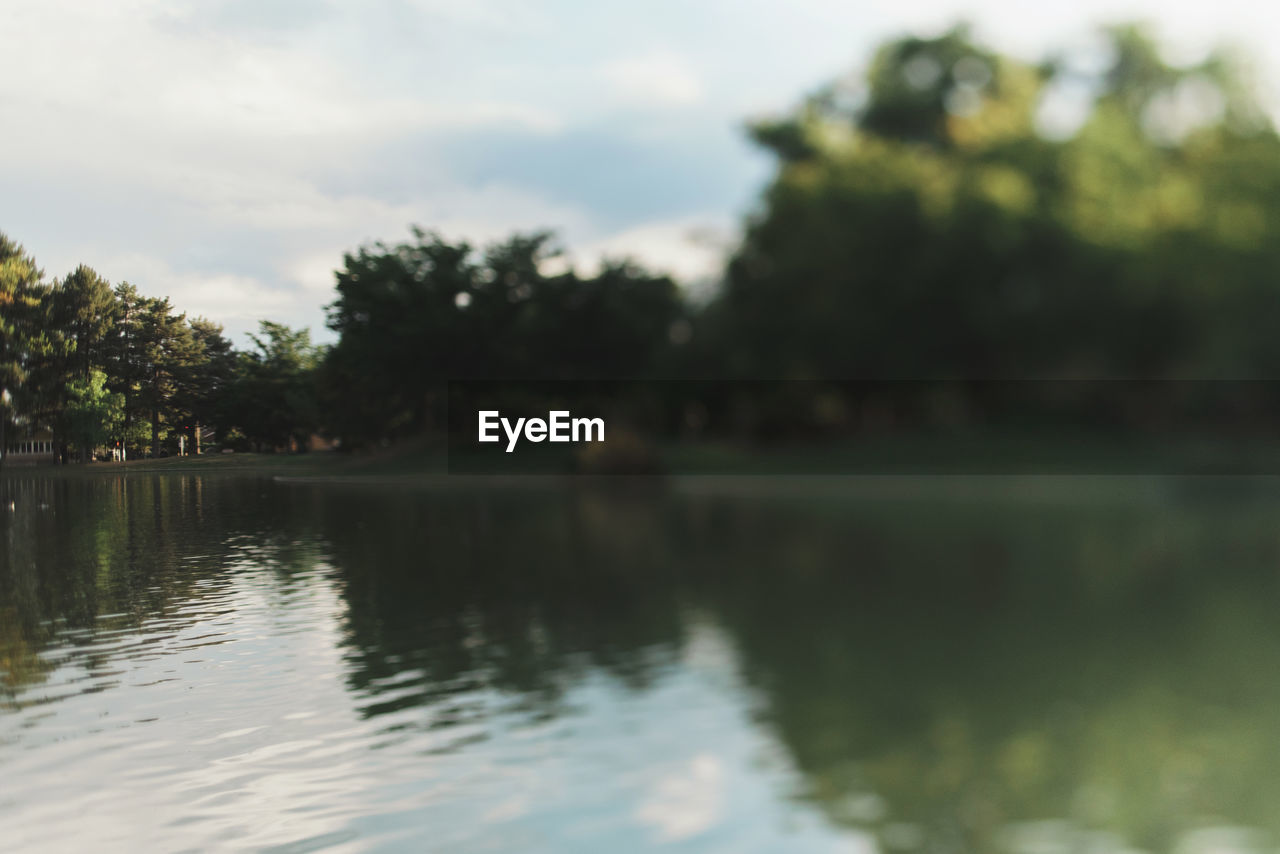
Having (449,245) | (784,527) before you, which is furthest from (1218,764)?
(449,245)

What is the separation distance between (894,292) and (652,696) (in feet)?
99.4

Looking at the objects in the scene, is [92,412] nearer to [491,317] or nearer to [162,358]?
[162,358]

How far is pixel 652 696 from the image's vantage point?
7.76m

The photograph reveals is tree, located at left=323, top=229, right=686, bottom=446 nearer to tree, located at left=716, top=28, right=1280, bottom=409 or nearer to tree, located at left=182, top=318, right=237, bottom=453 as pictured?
tree, located at left=716, top=28, right=1280, bottom=409

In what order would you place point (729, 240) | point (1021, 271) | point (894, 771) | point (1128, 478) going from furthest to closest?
point (729, 240) → point (1021, 271) → point (1128, 478) → point (894, 771)

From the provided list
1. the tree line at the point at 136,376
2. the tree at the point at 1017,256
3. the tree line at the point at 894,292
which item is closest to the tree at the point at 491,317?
the tree line at the point at 894,292

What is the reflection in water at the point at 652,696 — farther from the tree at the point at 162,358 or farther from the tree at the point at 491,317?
the tree at the point at 491,317

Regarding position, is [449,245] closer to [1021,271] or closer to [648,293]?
[648,293]

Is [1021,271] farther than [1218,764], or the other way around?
[1021,271]

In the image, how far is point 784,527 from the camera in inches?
768

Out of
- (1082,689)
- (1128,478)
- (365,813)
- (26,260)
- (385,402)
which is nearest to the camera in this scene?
(365,813)

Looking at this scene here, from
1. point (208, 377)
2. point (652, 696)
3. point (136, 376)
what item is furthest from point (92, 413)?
point (652, 696)

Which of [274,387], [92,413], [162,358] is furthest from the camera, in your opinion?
[274,387]

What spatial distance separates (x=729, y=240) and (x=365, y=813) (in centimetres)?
4014
